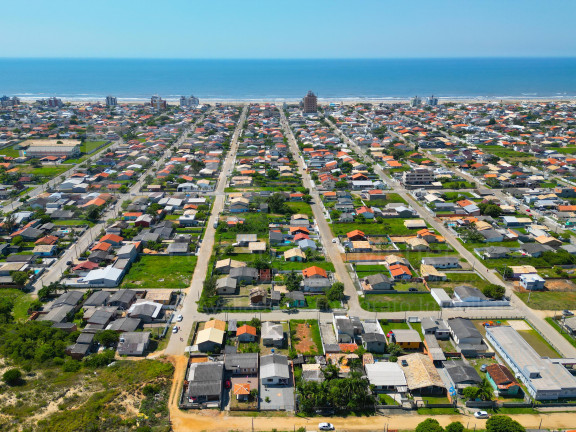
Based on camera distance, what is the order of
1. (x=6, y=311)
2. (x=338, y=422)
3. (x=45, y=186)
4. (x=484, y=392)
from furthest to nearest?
1. (x=45, y=186)
2. (x=6, y=311)
3. (x=484, y=392)
4. (x=338, y=422)

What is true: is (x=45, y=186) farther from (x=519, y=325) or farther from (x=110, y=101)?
(x=110, y=101)

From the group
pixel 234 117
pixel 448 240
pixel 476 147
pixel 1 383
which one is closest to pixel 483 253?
pixel 448 240

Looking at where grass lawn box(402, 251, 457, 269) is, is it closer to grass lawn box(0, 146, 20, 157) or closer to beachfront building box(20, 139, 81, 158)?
beachfront building box(20, 139, 81, 158)

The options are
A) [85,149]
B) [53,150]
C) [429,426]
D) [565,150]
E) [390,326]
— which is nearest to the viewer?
[429,426]

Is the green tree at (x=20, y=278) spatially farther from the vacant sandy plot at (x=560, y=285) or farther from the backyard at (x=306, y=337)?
the vacant sandy plot at (x=560, y=285)

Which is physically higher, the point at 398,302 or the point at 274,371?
the point at 274,371

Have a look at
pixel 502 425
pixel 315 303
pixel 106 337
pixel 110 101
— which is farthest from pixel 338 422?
pixel 110 101
